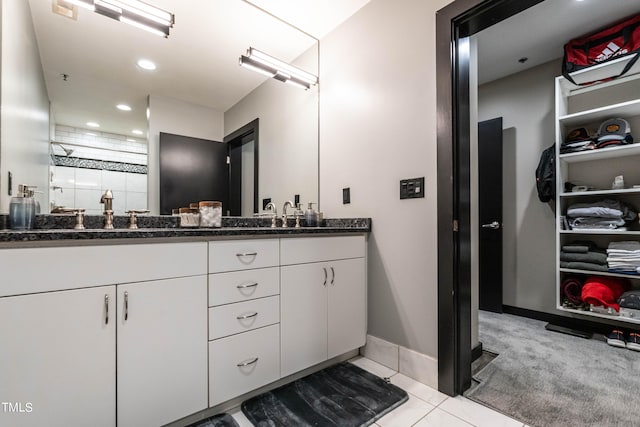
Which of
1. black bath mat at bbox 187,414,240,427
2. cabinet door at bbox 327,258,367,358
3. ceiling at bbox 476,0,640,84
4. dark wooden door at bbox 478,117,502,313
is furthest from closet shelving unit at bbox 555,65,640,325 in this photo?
black bath mat at bbox 187,414,240,427

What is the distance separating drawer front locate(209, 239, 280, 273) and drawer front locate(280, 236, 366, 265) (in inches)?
2.4

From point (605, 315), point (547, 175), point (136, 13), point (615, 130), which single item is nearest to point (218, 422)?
point (136, 13)

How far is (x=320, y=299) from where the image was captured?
1.64 metres

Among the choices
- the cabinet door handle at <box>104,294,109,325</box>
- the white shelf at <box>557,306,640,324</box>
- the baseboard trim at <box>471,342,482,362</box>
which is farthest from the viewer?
the white shelf at <box>557,306,640,324</box>

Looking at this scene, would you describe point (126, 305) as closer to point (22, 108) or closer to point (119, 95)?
point (22, 108)

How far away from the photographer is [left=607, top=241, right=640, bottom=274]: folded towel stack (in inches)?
82.9

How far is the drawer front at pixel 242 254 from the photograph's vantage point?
1.26m

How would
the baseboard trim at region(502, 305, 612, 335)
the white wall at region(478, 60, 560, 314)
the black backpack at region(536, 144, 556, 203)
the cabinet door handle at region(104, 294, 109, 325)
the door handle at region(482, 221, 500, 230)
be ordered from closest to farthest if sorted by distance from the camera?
the cabinet door handle at region(104, 294, 109, 325) < the baseboard trim at region(502, 305, 612, 335) < the black backpack at region(536, 144, 556, 203) < the white wall at region(478, 60, 560, 314) < the door handle at region(482, 221, 500, 230)

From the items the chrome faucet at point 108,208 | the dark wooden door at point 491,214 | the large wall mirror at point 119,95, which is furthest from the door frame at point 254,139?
the dark wooden door at point 491,214

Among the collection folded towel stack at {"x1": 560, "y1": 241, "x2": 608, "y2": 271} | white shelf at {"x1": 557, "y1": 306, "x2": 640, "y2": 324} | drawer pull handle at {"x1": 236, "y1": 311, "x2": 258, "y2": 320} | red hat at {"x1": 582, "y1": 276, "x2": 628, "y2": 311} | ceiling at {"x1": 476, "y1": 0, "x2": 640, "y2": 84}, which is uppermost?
ceiling at {"x1": 476, "y1": 0, "x2": 640, "y2": 84}

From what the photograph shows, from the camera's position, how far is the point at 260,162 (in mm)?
2121

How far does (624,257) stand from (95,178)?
3.50 metres

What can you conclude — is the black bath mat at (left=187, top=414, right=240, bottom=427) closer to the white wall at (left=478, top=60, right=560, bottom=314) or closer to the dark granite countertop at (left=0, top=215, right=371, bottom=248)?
the dark granite countertop at (left=0, top=215, right=371, bottom=248)

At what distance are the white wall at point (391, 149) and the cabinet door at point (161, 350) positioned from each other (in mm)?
1100
